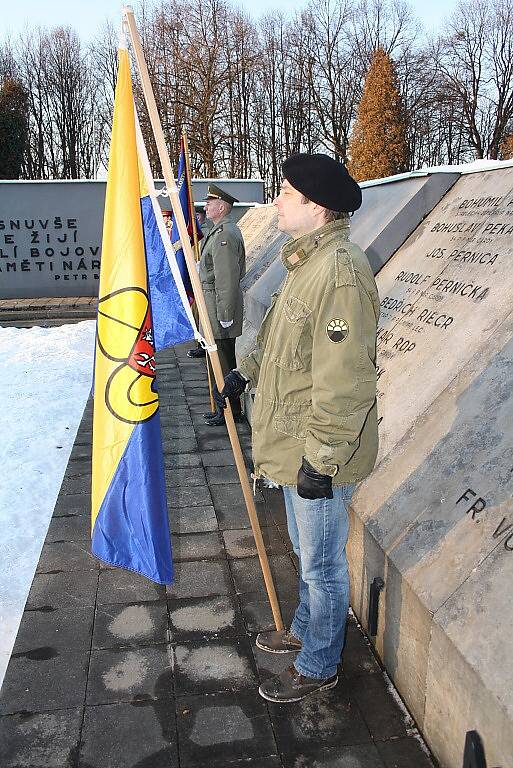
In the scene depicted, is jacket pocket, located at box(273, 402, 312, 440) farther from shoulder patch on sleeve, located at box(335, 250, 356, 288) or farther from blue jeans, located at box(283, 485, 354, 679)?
shoulder patch on sleeve, located at box(335, 250, 356, 288)

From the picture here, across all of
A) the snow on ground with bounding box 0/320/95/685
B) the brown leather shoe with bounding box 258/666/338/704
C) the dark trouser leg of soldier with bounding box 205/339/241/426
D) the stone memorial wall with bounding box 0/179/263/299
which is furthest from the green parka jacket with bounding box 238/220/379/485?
the stone memorial wall with bounding box 0/179/263/299

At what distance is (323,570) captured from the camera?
258cm

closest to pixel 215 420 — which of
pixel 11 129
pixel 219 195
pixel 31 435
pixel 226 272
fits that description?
pixel 226 272

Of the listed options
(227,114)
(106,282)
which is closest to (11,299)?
(106,282)

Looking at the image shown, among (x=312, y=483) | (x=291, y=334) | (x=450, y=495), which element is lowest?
(x=450, y=495)

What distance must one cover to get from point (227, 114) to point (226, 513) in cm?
3115

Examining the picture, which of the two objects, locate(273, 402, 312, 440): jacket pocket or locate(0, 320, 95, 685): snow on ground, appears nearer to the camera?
locate(273, 402, 312, 440): jacket pocket

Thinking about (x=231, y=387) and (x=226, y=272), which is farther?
(x=226, y=272)

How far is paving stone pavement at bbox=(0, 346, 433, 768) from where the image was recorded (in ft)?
8.04

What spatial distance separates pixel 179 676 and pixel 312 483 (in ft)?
4.05

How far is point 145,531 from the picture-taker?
2.84 m

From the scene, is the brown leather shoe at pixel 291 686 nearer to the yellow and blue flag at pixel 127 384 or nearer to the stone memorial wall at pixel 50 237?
the yellow and blue flag at pixel 127 384

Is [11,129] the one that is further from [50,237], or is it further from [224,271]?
[224,271]

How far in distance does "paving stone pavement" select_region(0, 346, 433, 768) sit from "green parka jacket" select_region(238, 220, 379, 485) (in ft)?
3.15
